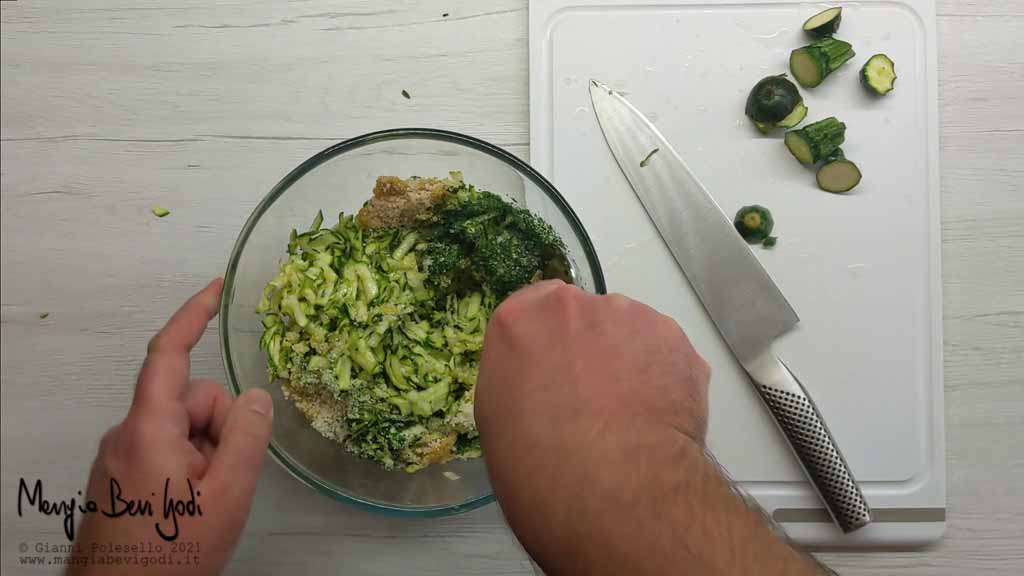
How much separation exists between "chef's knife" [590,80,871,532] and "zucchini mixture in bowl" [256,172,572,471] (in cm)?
35

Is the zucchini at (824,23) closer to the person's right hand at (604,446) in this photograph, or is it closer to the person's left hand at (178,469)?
the person's right hand at (604,446)

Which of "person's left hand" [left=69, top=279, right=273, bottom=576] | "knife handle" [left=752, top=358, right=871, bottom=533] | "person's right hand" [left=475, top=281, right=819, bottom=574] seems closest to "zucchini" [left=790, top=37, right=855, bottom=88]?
"knife handle" [left=752, top=358, right=871, bottom=533]

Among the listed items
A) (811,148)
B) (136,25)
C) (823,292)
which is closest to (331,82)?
(136,25)

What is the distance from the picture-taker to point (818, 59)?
1721 millimetres

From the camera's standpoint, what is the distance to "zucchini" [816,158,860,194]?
1.74m

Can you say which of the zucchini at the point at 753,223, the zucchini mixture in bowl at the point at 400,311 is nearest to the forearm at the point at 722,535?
the zucchini mixture in bowl at the point at 400,311

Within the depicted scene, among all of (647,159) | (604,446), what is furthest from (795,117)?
(604,446)

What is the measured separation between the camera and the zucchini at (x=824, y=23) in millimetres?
1729

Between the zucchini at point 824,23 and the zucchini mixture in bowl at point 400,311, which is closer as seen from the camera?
the zucchini mixture in bowl at point 400,311

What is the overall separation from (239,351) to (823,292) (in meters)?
1.35

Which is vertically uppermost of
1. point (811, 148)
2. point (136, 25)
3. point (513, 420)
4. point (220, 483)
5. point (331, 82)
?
point (136, 25)

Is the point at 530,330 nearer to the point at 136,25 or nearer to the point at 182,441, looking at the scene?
the point at 182,441

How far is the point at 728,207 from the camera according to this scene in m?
1.75

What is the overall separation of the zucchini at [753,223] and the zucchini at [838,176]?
0.50ft
